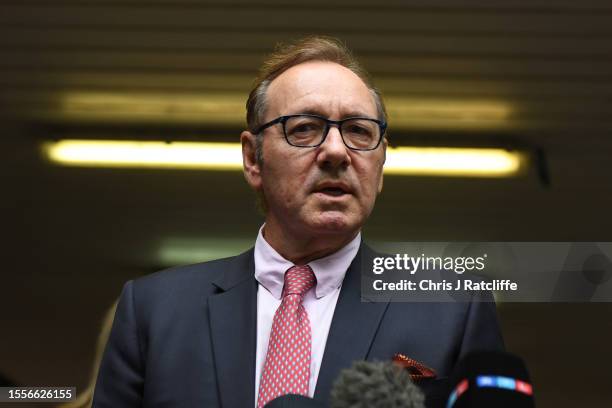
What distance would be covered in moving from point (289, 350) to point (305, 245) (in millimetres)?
208

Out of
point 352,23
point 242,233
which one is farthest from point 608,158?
point 242,233

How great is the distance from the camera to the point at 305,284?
161cm

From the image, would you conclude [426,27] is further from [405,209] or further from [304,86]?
[304,86]

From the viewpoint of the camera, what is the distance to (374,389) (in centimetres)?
88

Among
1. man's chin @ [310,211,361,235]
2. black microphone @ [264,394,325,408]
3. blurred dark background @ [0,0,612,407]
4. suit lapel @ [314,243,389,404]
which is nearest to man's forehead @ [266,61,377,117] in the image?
man's chin @ [310,211,361,235]

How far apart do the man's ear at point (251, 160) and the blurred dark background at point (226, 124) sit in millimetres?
1917

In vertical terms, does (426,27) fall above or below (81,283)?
above

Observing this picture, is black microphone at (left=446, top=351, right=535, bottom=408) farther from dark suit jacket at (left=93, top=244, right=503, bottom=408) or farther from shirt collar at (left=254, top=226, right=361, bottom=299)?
shirt collar at (left=254, top=226, right=361, bottom=299)

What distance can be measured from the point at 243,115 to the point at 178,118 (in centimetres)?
30

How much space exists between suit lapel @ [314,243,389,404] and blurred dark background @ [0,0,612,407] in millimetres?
2190

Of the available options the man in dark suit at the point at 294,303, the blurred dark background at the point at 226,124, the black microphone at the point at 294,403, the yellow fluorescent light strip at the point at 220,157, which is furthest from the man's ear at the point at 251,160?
the yellow fluorescent light strip at the point at 220,157

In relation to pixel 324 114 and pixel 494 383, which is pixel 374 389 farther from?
pixel 324 114

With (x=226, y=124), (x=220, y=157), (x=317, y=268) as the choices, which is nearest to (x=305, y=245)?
(x=317, y=268)

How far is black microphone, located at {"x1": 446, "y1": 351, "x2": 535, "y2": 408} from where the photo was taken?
877 millimetres
